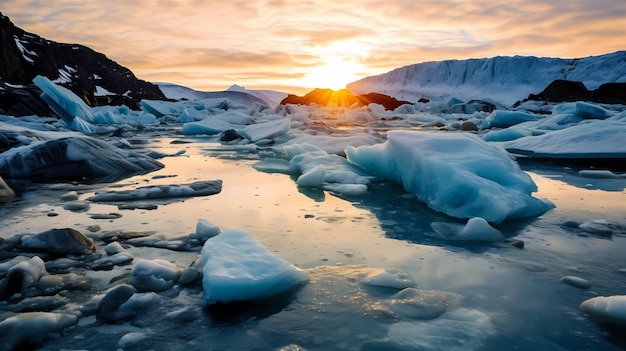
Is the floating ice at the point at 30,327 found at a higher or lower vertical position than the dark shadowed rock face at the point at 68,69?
lower

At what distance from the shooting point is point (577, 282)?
1.87m

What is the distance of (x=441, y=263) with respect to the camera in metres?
2.13

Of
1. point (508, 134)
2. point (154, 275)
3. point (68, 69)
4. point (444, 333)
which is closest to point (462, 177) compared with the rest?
point (444, 333)

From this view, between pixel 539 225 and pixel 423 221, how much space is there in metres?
0.75

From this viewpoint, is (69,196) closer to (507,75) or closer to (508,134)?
(508,134)

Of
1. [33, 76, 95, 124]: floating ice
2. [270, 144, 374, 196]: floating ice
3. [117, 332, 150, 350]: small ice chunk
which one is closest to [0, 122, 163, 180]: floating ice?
[270, 144, 374, 196]: floating ice

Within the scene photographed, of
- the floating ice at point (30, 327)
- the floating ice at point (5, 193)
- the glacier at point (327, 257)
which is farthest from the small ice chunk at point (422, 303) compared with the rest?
the floating ice at point (5, 193)

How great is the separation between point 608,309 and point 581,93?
38.0m

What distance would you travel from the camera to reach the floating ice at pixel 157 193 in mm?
3545

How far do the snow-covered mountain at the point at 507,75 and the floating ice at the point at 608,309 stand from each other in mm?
49155

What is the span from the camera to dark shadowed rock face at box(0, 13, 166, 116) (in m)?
36.0

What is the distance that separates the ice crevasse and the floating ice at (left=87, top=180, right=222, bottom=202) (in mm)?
1799

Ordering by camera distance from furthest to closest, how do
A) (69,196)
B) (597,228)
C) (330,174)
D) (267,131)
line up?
(267,131)
(330,174)
(69,196)
(597,228)

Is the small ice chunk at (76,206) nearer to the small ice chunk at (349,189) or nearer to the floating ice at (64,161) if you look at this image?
the floating ice at (64,161)
